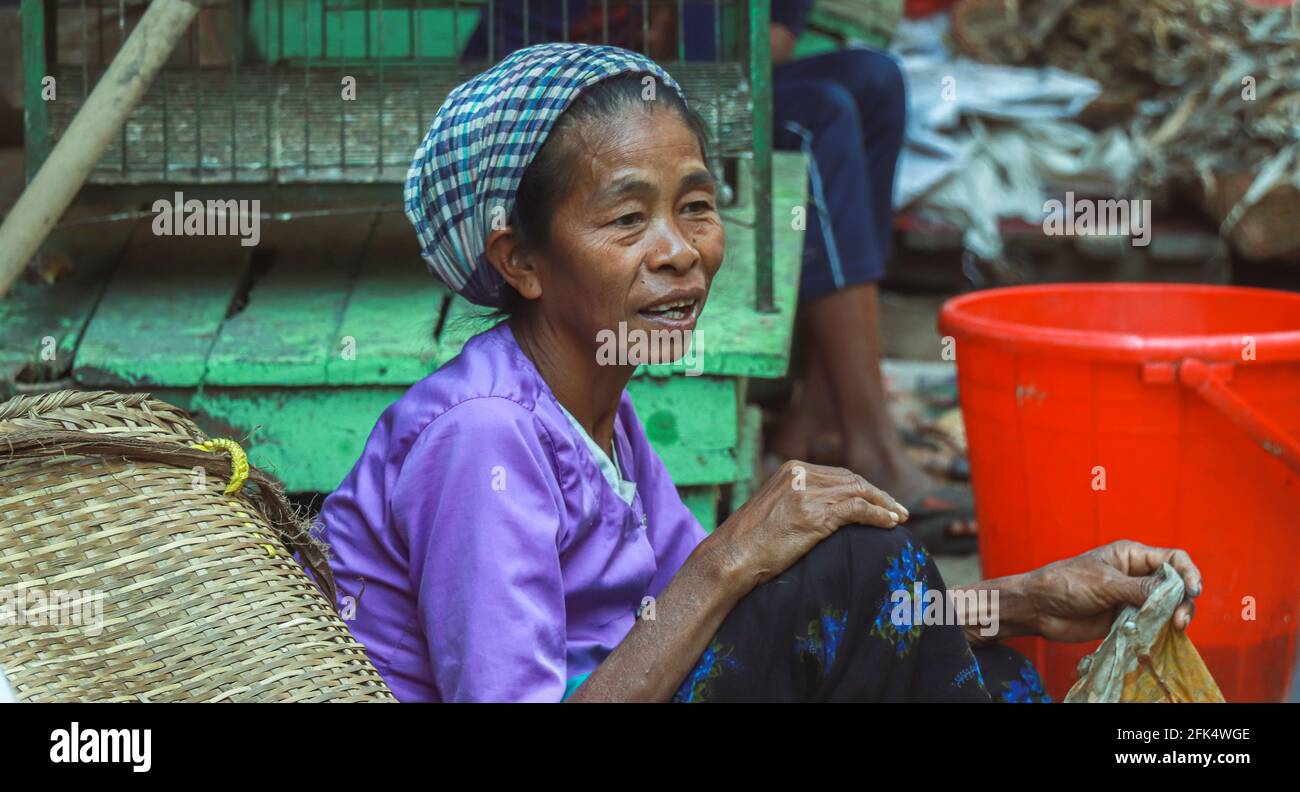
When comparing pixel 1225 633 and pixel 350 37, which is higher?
pixel 350 37

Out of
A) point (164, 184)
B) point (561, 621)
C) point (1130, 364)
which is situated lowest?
point (561, 621)

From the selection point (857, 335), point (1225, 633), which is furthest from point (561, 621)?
point (857, 335)

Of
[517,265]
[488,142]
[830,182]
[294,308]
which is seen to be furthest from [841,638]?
[830,182]

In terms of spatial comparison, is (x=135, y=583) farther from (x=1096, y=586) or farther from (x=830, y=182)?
(x=830, y=182)

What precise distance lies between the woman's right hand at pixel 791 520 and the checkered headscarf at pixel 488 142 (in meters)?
0.51

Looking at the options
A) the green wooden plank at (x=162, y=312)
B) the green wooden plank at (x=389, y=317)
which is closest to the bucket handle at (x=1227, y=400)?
the green wooden plank at (x=389, y=317)

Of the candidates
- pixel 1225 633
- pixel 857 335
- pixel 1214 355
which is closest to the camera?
pixel 1214 355

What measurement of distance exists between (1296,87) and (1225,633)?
3504 mm

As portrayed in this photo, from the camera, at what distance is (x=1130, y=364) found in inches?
93.1

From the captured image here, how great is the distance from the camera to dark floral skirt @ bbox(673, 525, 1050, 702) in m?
1.74

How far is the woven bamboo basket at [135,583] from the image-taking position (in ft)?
5.39

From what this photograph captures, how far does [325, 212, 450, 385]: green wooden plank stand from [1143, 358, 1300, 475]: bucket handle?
52.4 inches

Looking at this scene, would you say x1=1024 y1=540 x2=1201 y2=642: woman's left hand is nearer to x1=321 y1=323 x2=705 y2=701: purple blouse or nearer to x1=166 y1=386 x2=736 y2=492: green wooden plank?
x1=321 y1=323 x2=705 y2=701: purple blouse

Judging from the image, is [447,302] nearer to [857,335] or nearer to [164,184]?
[164,184]
